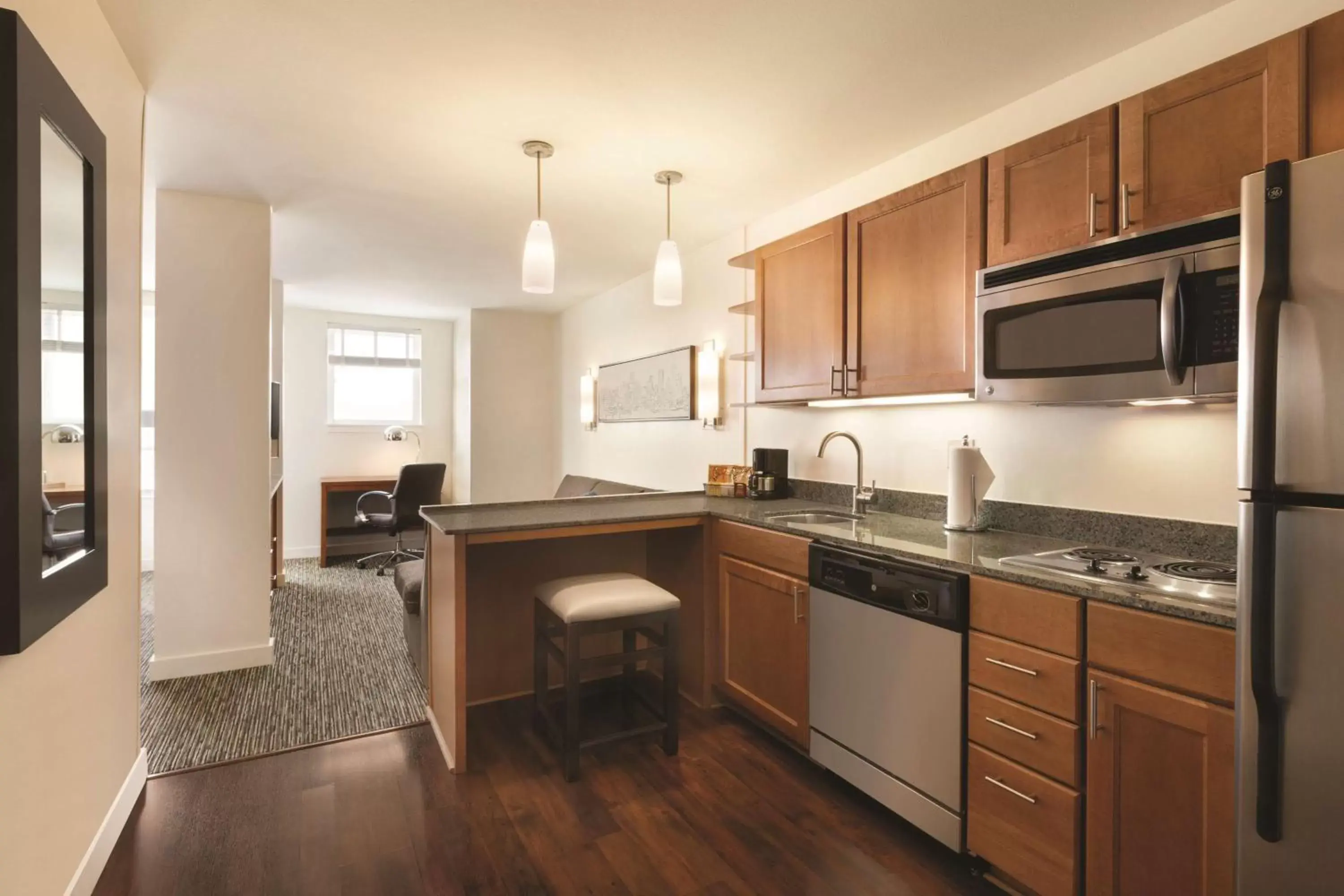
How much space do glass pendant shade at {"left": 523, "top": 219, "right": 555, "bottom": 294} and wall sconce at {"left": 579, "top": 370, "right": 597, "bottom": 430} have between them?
302 cm

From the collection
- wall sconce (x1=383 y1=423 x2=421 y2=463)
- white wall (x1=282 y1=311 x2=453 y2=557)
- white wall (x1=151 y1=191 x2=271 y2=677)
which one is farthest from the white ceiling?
wall sconce (x1=383 y1=423 x2=421 y2=463)

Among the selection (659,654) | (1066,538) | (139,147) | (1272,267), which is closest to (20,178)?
(139,147)

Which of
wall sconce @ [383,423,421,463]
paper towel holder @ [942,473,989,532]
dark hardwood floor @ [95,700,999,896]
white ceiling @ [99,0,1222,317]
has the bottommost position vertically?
dark hardwood floor @ [95,700,999,896]

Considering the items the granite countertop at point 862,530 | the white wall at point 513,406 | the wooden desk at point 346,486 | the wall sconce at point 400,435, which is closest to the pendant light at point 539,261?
the granite countertop at point 862,530

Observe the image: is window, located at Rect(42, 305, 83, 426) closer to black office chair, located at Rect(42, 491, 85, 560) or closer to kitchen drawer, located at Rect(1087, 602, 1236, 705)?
black office chair, located at Rect(42, 491, 85, 560)

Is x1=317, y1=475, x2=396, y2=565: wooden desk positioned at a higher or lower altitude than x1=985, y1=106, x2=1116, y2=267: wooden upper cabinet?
lower

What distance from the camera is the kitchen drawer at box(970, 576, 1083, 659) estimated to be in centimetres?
150

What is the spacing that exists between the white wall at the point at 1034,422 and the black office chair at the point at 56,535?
2.67 m

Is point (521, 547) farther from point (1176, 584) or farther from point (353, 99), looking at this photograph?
point (1176, 584)

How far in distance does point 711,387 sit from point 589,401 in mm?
1980

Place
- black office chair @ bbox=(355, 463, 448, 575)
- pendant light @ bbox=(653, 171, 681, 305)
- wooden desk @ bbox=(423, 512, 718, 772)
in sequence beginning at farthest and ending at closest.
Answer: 1. black office chair @ bbox=(355, 463, 448, 575)
2. pendant light @ bbox=(653, 171, 681, 305)
3. wooden desk @ bbox=(423, 512, 718, 772)

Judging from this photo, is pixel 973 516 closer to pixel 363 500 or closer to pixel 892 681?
pixel 892 681

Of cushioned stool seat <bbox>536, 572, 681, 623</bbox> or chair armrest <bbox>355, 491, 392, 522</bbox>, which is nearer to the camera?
cushioned stool seat <bbox>536, 572, 681, 623</bbox>

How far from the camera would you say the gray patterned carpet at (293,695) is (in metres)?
2.51
